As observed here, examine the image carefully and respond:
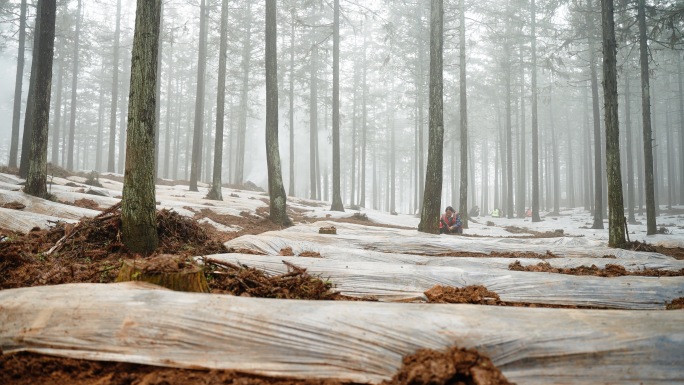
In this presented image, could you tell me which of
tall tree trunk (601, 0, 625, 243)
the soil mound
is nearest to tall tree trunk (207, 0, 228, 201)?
the soil mound

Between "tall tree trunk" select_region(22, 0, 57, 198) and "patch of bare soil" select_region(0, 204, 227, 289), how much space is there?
3.08 metres

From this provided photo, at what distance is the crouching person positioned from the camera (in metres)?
10.3

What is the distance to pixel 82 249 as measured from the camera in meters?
3.80

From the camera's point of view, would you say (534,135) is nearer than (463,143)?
No

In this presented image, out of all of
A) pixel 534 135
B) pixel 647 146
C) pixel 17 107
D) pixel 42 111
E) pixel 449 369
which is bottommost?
pixel 449 369

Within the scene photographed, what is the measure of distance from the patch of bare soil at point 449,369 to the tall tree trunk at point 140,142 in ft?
12.1

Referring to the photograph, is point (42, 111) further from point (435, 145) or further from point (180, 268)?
point (435, 145)

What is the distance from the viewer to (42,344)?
165 cm

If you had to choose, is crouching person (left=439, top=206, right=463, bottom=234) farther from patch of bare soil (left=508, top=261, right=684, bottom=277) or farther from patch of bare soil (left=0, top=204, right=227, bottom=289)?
patch of bare soil (left=0, top=204, right=227, bottom=289)

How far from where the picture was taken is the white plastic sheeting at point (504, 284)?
2707mm

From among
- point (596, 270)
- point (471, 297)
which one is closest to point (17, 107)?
point (471, 297)

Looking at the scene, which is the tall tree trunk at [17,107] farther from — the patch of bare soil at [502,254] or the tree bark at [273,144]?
the patch of bare soil at [502,254]

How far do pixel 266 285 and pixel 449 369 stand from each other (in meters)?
1.45

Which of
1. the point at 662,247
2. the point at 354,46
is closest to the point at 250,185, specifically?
the point at 354,46
